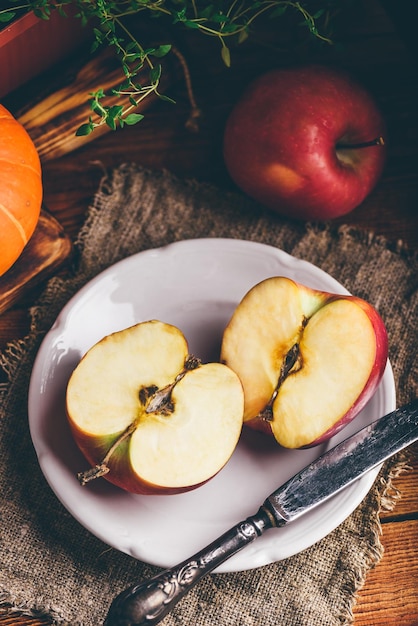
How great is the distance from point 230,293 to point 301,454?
0.70 ft

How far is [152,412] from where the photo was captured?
2.48 feet

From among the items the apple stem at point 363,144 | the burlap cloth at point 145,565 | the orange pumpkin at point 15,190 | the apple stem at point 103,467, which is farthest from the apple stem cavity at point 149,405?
the apple stem at point 363,144

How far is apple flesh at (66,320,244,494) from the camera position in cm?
74

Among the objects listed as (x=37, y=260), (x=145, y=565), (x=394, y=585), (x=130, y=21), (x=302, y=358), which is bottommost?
(x=394, y=585)

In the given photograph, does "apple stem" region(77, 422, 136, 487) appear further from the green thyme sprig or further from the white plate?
the green thyme sprig

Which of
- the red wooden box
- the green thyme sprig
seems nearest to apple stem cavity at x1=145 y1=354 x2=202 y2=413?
the green thyme sprig

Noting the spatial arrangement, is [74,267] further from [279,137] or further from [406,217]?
[406,217]

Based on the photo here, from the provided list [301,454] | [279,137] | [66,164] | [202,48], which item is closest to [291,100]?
[279,137]

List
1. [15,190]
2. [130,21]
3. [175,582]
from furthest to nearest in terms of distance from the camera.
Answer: [130,21], [15,190], [175,582]

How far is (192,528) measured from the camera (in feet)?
2.62

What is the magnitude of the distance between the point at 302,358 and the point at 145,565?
0.30 m

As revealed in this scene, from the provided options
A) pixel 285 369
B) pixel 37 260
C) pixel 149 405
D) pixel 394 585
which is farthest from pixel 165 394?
pixel 394 585

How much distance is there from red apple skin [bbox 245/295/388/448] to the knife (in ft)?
0.10

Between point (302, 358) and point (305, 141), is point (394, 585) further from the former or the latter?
point (305, 141)
